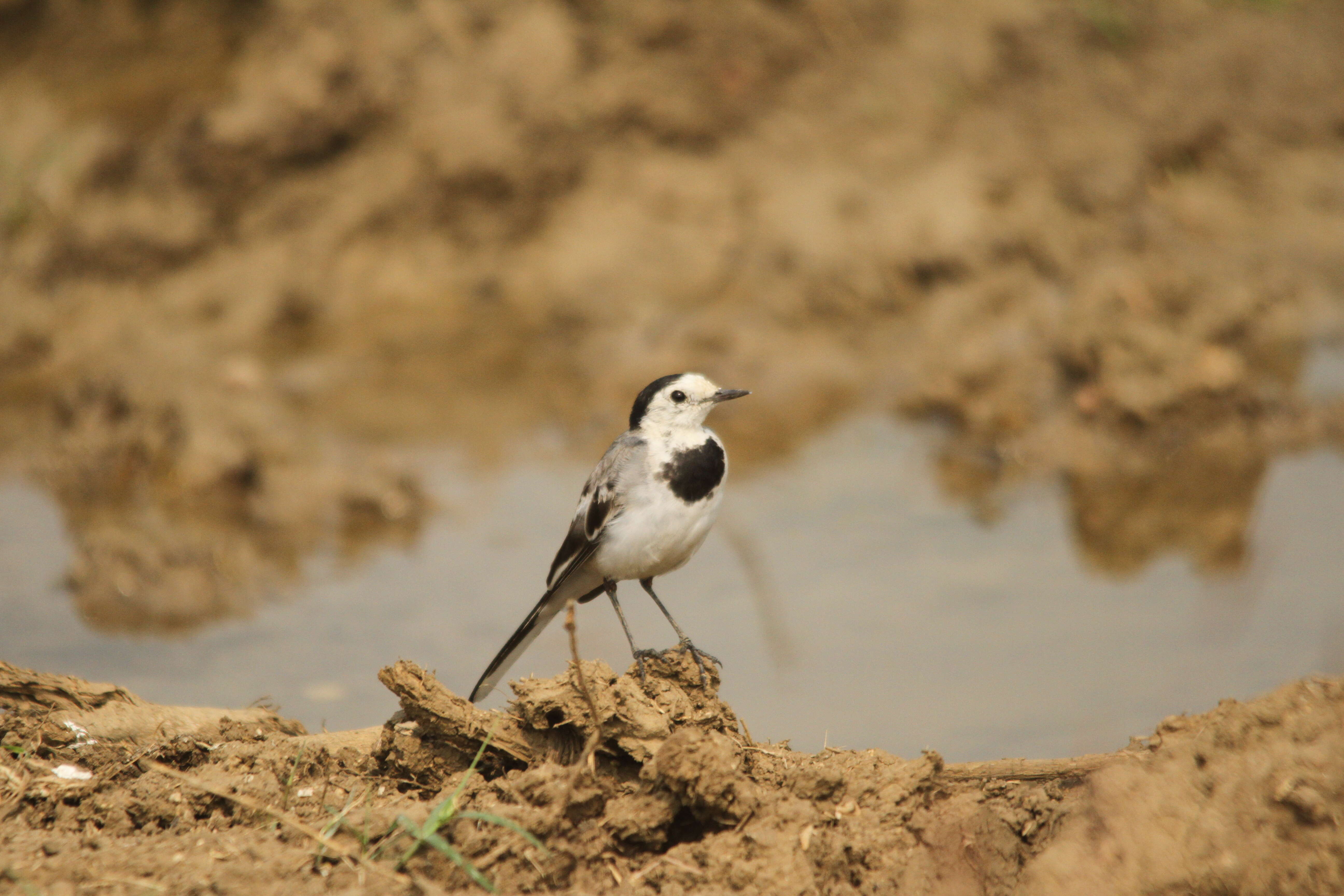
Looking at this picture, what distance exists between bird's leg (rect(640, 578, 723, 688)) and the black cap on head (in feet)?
2.44

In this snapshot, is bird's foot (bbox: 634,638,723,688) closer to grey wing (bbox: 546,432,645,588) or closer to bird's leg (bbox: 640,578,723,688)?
bird's leg (bbox: 640,578,723,688)

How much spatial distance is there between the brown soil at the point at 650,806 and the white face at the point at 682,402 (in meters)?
1.39

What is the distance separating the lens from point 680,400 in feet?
17.9

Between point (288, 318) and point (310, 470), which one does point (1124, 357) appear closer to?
point (310, 470)

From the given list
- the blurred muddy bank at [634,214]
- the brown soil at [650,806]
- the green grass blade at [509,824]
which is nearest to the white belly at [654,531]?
the brown soil at [650,806]

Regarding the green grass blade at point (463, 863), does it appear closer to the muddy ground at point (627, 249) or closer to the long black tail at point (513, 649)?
the long black tail at point (513, 649)

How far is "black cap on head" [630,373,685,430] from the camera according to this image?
548cm

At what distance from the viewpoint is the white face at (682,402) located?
5449mm

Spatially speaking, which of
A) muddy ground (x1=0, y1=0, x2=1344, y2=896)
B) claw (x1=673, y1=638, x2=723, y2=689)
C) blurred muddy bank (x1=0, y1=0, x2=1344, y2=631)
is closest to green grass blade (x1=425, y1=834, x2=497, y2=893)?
claw (x1=673, y1=638, x2=723, y2=689)

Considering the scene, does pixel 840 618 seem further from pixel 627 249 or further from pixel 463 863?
pixel 627 249

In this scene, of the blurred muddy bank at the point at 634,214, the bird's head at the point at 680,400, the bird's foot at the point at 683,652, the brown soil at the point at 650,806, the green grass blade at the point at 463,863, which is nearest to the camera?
the brown soil at the point at 650,806

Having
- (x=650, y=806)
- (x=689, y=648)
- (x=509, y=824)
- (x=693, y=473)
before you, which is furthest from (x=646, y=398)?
(x=509, y=824)

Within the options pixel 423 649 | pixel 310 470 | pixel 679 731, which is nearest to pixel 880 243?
pixel 310 470

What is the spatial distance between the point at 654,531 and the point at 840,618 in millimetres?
2759
